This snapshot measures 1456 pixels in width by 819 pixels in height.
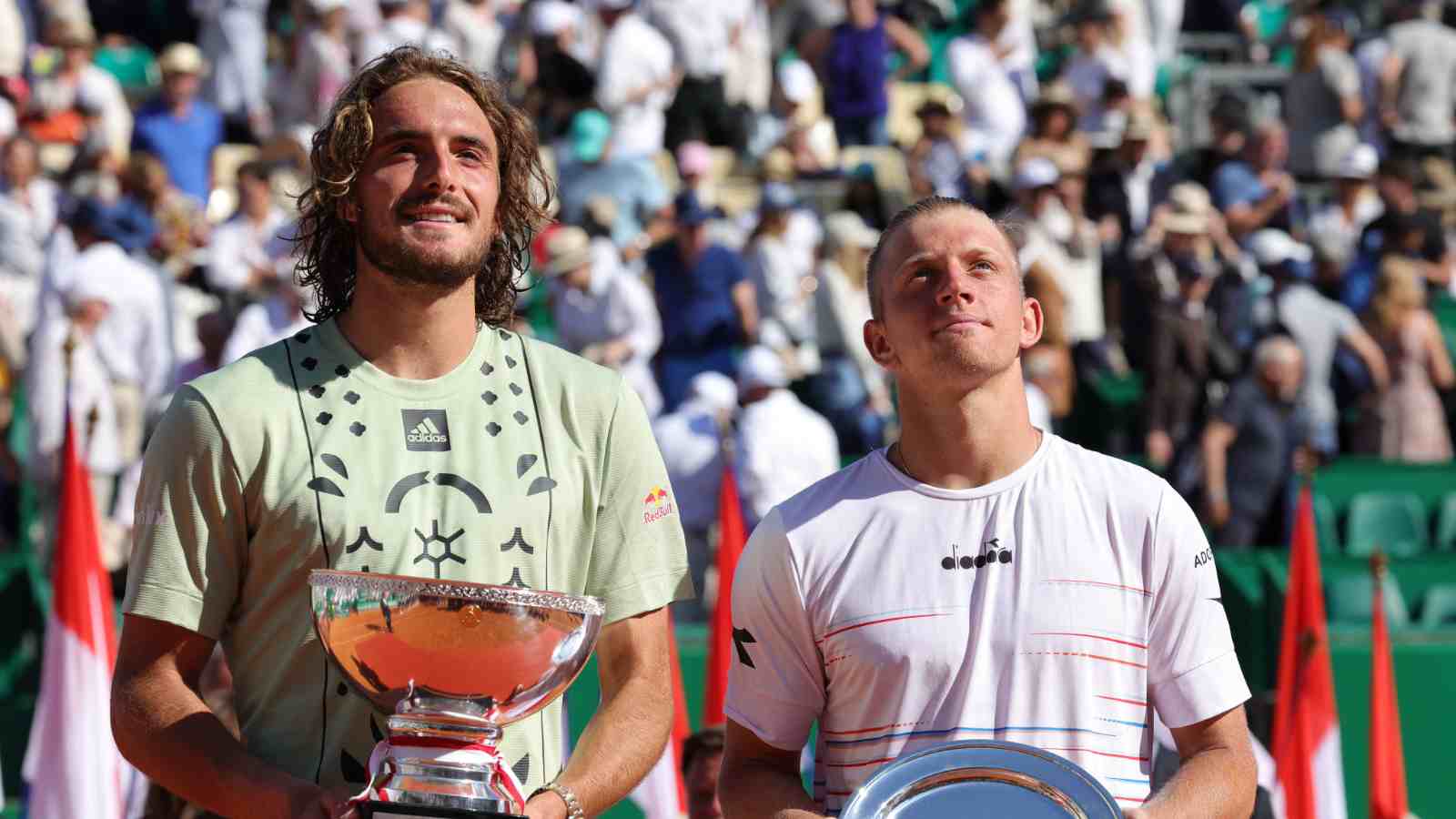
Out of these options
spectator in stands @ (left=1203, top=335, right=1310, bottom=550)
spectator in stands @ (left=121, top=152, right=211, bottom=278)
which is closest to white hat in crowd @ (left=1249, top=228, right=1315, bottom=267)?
spectator in stands @ (left=1203, top=335, right=1310, bottom=550)

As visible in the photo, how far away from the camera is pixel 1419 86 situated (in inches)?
639

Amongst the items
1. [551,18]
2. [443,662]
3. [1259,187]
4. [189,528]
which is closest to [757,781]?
[443,662]

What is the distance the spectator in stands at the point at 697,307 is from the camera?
12328 mm

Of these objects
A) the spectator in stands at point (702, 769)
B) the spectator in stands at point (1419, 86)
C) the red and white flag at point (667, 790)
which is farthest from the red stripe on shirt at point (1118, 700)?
the spectator in stands at point (1419, 86)

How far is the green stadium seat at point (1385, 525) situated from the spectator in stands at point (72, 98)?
772 cm

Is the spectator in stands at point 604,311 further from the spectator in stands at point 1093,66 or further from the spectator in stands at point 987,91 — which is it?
the spectator in stands at point 1093,66

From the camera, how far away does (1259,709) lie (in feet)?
32.3

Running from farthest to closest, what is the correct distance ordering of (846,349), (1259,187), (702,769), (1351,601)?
(1259,187) → (846,349) → (1351,601) → (702,769)

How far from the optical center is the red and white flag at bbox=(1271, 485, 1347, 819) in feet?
28.5

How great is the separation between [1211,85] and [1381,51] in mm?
1526

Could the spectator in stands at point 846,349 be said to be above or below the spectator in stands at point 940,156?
below

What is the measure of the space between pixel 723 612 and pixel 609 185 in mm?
5719

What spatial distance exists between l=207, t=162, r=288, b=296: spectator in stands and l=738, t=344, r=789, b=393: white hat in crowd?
8.49 ft

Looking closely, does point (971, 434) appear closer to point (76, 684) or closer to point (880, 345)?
point (880, 345)
